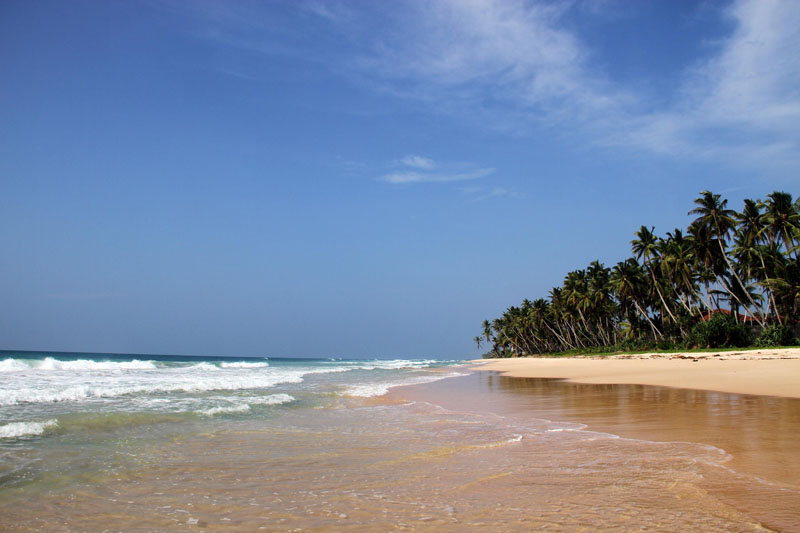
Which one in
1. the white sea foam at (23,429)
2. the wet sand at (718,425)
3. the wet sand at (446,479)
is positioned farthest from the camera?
the white sea foam at (23,429)

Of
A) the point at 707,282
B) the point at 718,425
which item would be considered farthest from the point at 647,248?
the point at 718,425

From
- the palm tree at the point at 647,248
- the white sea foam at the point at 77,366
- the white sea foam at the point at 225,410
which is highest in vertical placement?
the palm tree at the point at 647,248

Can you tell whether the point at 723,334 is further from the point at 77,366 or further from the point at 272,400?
the point at 77,366

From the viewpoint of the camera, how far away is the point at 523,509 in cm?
430

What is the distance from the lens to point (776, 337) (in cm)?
3597

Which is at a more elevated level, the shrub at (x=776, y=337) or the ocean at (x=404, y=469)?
the shrub at (x=776, y=337)

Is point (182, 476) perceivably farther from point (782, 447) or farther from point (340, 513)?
point (782, 447)

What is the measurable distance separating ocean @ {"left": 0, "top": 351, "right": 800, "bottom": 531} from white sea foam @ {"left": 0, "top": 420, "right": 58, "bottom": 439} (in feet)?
0.20

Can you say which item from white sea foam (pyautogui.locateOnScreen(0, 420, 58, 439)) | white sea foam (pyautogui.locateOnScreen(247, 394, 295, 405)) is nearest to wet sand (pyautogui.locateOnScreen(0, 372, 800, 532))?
white sea foam (pyautogui.locateOnScreen(0, 420, 58, 439))

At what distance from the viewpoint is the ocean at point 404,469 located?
4199 millimetres

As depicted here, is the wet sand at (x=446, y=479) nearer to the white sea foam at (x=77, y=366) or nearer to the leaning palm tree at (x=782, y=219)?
the leaning palm tree at (x=782, y=219)

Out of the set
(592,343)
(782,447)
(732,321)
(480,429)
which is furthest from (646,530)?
(592,343)

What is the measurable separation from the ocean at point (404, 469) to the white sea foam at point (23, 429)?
0.20 ft

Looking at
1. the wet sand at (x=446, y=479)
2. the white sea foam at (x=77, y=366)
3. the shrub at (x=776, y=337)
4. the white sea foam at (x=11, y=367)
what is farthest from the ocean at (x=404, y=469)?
the white sea foam at (x=77, y=366)
